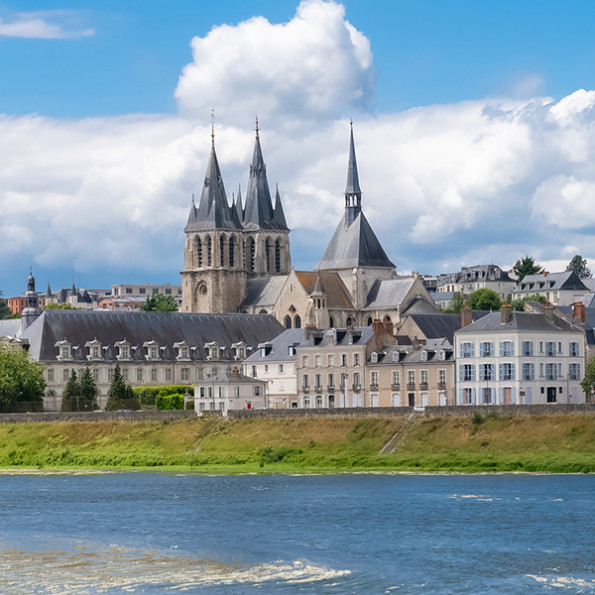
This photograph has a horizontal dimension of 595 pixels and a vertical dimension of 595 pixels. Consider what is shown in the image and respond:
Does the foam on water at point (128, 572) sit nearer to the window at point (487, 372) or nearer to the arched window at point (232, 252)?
the window at point (487, 372)

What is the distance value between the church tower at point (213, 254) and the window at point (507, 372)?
243ft

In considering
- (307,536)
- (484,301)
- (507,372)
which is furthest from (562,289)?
(307,536)

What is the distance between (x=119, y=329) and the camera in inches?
5022

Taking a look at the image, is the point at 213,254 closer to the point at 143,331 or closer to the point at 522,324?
the point at 143,331

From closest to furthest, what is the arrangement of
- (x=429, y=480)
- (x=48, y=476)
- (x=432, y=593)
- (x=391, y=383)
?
1. (x=432, y=593)
2. (x=429, y=480)
3. (x=48, y=476)
4. (x=391, y=383)

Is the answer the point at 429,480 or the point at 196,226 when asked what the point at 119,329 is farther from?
the point at 429,480

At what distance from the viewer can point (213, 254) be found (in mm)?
164000

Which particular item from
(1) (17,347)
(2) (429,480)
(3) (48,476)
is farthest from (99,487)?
(1) (17,347)

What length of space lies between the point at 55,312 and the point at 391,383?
38.3 m

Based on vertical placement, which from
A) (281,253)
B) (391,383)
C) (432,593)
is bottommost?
(432,593)

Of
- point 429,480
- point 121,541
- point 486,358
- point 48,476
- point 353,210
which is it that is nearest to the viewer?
point 121,541

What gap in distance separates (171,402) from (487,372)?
1252 inches

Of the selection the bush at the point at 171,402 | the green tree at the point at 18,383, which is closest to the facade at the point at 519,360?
the bush at the point at 171,402

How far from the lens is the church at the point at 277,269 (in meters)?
150
